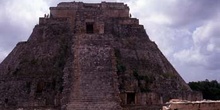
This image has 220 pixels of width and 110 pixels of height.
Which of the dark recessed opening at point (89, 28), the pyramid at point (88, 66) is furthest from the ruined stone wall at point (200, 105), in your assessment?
the dark recessed opening at point (89, 28)

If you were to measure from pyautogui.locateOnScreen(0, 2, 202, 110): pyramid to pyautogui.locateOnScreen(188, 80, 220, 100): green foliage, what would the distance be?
18425mm

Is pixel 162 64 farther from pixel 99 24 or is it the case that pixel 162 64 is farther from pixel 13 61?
pixel 13 61

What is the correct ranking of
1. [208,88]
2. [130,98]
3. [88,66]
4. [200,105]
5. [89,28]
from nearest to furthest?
[200,105], [88,66], [130,98], [89,28], [208,88]

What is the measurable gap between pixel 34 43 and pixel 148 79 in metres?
8.74

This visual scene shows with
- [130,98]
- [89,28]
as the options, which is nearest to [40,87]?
[130,98]

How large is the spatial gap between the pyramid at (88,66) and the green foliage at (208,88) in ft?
60.4

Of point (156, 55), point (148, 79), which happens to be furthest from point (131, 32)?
point (148, 79)

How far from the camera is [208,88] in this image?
58938 millimetres

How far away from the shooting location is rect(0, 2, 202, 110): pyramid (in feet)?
108

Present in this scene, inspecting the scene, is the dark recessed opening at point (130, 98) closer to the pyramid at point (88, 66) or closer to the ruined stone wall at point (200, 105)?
the pyramid at point (88, 66)

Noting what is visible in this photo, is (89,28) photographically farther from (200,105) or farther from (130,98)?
(200,105)

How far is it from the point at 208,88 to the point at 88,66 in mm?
27618

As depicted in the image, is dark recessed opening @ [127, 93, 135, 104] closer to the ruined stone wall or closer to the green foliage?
the ruined stone wall

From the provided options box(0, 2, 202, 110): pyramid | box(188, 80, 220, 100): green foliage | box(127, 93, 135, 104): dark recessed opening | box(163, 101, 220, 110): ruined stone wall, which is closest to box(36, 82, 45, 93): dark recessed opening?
box(0, 2, 202, 110): pyramid
